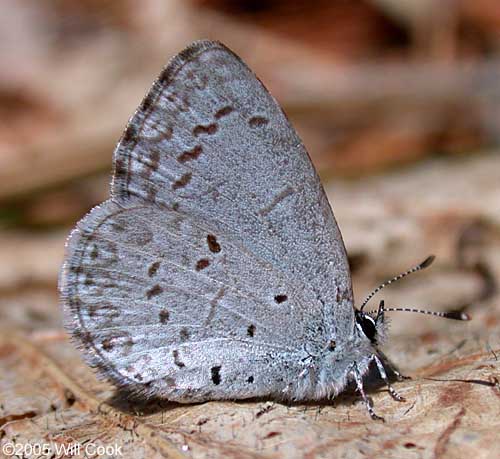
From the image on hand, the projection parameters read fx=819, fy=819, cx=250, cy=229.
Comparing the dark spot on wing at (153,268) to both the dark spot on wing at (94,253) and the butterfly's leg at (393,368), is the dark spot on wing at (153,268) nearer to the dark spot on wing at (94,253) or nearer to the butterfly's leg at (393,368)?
the dark spot on wing at (94,253)

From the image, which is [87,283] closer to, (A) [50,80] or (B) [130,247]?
(B) [130,247]

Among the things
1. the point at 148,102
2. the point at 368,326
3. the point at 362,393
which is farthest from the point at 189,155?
the point at 362,393

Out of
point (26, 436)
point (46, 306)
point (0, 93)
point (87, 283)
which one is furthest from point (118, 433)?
point (0, 93)

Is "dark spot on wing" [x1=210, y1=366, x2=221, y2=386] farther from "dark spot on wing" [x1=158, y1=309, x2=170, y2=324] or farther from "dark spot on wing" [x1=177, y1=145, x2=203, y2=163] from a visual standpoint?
"dark spot on wing" [x1=177, y1=145, x2=203, y2=163]

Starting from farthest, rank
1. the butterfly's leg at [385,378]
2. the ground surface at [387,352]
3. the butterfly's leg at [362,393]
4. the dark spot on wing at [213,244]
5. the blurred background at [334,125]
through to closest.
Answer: the blurred background at [334,125] → the dark spot on wing at [213,244] → the butterfly's leg at [385,378] → the butterfly's leg at [362,393] → the ground surface at [387,352]

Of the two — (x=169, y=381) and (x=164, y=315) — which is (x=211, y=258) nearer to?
(x=164, y=315)

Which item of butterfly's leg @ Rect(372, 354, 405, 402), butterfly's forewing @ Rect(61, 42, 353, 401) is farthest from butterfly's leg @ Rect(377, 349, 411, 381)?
butterfly's forewing @ Rect(61, 42, 353, 401)

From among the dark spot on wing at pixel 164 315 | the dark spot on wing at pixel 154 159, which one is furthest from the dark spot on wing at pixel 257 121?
the dark spot on wing at pixel 164 315
